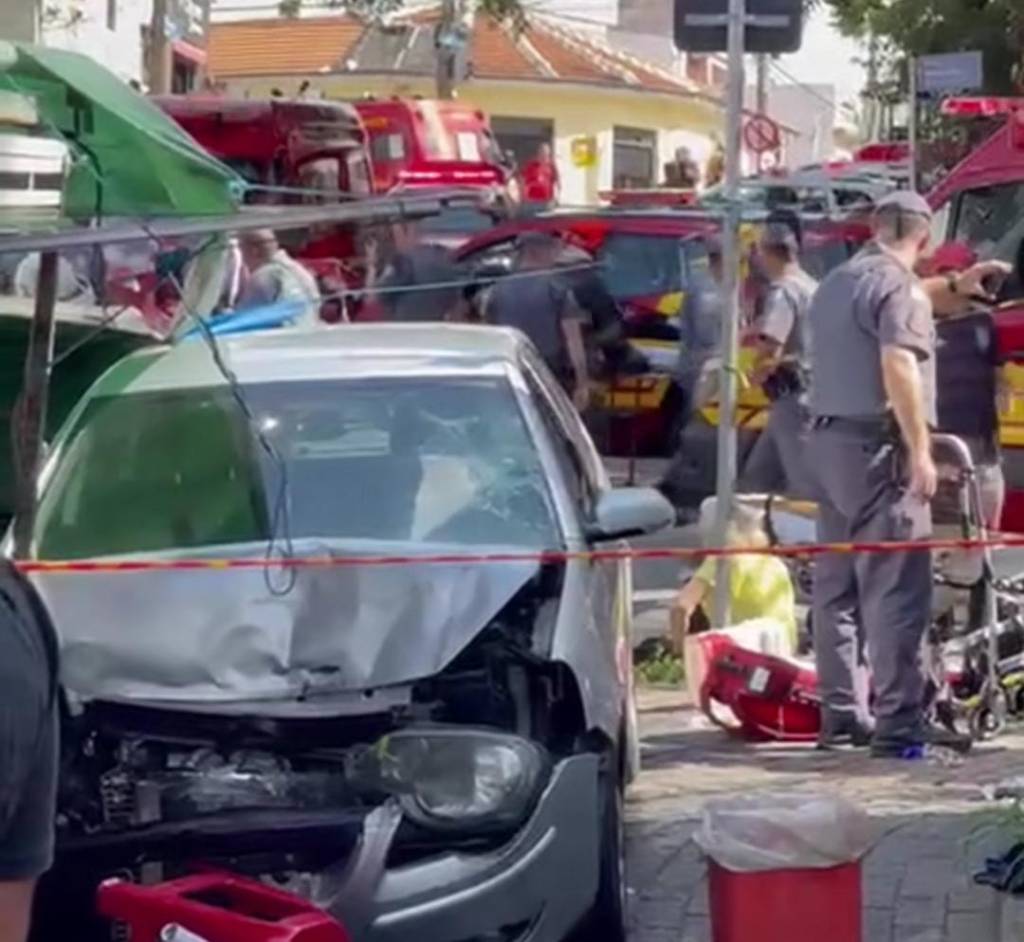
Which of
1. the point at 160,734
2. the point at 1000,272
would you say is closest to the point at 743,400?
the point at 1000,272

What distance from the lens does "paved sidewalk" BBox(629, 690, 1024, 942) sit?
23.2ft

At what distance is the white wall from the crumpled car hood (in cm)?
1992

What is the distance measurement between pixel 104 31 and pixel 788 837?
82.3 ft

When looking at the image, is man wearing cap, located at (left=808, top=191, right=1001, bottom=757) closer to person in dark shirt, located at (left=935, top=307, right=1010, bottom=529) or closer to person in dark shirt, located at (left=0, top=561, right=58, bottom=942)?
person in dark shirt, located at (left=935, top=307, right=1010, bottom=529)

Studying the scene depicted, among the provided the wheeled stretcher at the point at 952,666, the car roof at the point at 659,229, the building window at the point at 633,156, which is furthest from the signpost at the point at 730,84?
the building window at the point at 633,156

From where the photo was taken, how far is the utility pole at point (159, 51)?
26.2 meters

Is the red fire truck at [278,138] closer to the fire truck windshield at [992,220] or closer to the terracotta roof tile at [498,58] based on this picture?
the fire truck windshield at [992,220]

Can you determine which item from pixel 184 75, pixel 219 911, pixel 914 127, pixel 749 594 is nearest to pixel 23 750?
pixel 219 911

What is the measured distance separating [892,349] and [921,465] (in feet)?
1.28

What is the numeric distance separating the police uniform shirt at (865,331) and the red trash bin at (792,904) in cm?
285

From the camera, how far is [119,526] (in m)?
7.33

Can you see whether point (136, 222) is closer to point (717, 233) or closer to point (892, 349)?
point (892, 349)

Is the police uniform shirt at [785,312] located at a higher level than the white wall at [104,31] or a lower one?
lower

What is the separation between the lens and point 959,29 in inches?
1334
